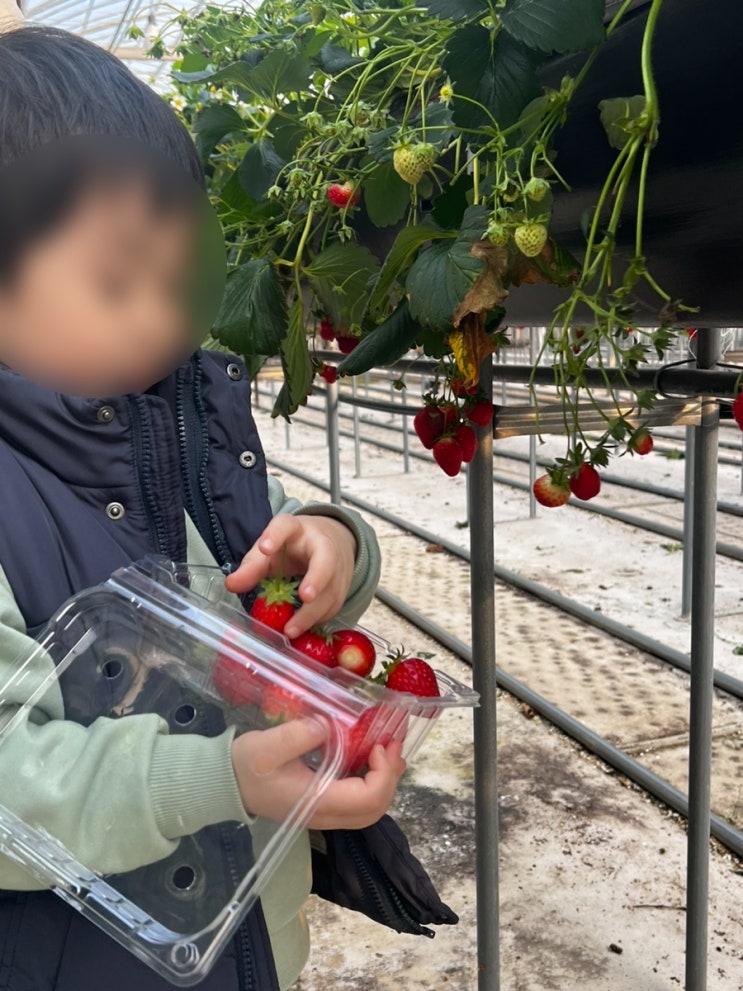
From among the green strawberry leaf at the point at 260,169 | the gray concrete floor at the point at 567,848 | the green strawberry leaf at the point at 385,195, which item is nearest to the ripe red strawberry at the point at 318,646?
the green strawberry leaf at the point at 385,195

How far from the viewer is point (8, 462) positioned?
2.21ft

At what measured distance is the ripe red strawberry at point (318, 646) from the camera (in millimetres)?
652

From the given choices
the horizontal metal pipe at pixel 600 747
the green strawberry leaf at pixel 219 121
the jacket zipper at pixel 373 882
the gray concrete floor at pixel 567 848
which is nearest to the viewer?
the jacket zipper at pixel 373 882

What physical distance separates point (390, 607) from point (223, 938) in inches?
126

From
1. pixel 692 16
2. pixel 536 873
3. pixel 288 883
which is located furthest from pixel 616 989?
pixel 692 16

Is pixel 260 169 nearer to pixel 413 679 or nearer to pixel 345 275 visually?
pixel 345 275

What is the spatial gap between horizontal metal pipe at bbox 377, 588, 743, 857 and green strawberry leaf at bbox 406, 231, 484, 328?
5.18 ft

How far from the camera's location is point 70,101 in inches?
23.0

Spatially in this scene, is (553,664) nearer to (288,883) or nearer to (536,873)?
(536,873)

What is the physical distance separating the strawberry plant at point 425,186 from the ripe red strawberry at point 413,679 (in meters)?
0.22

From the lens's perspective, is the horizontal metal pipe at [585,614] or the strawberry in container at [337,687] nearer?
the strawberry in container at [337,687]

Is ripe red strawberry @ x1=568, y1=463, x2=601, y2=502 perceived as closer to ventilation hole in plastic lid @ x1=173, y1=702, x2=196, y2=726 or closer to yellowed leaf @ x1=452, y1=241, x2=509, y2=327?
yellowed leaf @ x1=452, y1=241, x2=509, y2=327

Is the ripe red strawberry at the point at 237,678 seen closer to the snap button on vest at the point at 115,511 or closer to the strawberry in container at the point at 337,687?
the strawberry in container at the point at 337,687

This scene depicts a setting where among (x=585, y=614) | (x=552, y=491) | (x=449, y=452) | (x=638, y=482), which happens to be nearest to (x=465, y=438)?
(x=449, y=452)
